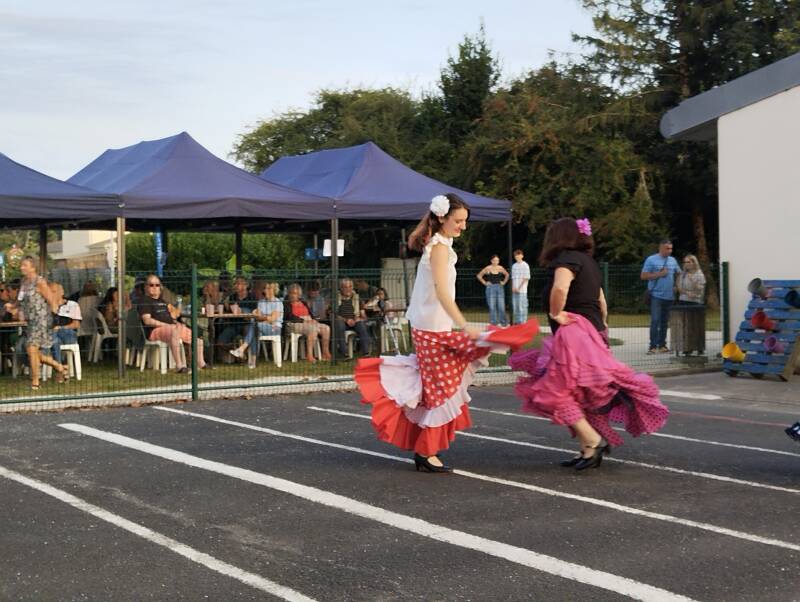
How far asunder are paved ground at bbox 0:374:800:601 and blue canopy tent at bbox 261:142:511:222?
7.79m

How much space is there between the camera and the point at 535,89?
36781 mm

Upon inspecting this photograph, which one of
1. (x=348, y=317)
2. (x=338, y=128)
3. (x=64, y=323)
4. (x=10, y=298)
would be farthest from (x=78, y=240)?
(x=348, y=317)

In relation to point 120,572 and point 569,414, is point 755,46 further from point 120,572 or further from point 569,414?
point 120,572

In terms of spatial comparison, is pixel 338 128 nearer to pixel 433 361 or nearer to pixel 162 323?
pixel 162 323

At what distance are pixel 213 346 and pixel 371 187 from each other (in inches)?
214

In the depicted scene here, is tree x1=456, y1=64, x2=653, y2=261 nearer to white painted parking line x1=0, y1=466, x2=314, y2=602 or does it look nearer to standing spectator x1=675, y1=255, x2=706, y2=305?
standing spectator x1=675, y1=255, x2=706, y2=305

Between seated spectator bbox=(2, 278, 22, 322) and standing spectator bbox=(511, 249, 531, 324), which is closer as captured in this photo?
standing spectator bbox=(511, 249, 531, 324)

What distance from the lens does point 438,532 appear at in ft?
19.8

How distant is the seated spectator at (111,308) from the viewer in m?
14.6

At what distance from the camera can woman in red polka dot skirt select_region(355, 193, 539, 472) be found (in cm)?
752

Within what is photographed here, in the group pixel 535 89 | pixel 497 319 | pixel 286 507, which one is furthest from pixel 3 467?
pixel 535 89

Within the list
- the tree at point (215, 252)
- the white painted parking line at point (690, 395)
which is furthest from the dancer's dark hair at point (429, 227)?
the tree at point (215, 252)

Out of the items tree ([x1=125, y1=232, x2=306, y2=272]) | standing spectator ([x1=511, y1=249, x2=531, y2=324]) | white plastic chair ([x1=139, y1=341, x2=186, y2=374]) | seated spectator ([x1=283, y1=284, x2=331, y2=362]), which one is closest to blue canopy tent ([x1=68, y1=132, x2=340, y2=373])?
white plastic chair ([x1=139, y1=341, x2=186, y2=374])

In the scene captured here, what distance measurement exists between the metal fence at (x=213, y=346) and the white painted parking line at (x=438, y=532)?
4.12 metres
